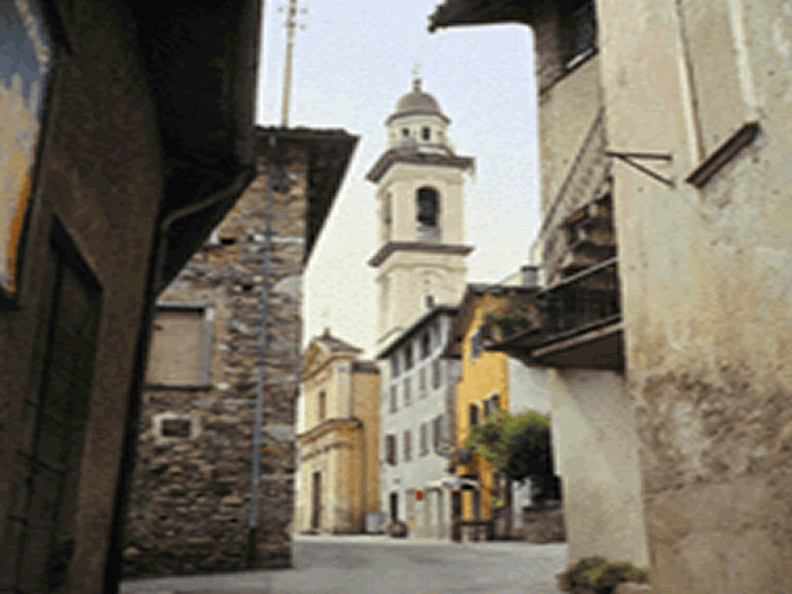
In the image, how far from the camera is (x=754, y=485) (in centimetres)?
534

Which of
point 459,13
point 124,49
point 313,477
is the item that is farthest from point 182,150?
point 313,477

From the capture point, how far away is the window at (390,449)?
37875 mm

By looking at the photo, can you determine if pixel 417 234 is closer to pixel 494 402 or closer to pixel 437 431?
pixel 437 431

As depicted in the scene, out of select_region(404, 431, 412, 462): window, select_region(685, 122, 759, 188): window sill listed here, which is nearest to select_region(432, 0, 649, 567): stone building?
select_region(685, 122, 759, 188): window sill

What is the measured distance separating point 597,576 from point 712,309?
159 inches

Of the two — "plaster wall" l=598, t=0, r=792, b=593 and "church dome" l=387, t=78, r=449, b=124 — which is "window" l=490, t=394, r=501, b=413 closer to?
"plaster wall" l=598, t=0, r=792, b=593

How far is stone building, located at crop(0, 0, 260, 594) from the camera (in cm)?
336

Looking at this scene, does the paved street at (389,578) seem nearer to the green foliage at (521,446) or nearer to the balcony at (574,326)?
the balcony at (574,326)

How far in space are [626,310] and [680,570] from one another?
7.41 feet

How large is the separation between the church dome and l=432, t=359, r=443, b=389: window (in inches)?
869

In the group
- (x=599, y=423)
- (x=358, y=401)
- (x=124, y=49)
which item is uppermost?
(x=358, y=401)

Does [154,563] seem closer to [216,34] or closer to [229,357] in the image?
[229,357]

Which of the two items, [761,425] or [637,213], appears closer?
[761,425]

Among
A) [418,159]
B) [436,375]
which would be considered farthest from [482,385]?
[418,159]
